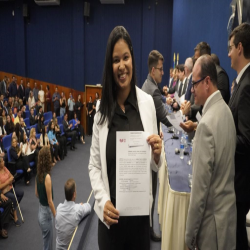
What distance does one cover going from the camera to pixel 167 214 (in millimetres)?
2703

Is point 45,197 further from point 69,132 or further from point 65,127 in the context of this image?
point 69,132

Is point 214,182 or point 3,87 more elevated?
point 3,87

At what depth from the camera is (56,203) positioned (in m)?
5.89

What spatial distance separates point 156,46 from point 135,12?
167cm

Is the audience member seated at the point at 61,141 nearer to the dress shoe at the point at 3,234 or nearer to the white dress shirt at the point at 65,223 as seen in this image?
the dress shoe at the point at 3,234

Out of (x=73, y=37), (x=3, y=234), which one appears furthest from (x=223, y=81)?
(x=73, y=37)

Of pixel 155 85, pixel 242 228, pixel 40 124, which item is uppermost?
pixel 155 85

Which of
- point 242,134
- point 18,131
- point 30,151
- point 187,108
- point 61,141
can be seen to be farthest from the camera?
point 61,141

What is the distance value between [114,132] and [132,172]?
207 mm

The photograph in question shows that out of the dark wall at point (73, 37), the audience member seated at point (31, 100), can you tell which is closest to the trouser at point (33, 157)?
the audience member seated at point (31, 100)

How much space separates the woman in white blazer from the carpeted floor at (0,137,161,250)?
2004 millimetres

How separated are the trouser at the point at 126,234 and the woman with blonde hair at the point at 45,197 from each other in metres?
2.48

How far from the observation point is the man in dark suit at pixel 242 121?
187cm

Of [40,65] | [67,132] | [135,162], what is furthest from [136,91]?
[40,65]
